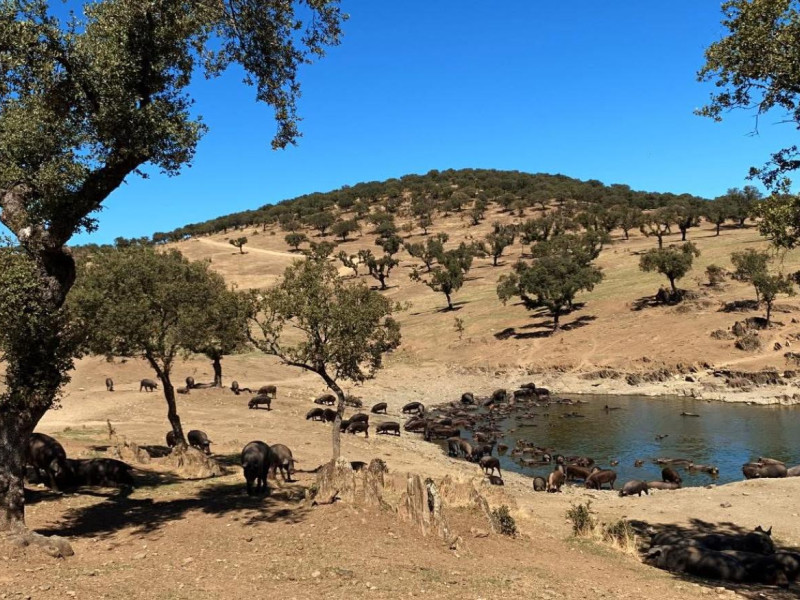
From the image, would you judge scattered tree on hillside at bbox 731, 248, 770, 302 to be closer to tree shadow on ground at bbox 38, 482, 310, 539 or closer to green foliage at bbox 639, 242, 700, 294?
green foliage at bbox 639, 242, 700, 294

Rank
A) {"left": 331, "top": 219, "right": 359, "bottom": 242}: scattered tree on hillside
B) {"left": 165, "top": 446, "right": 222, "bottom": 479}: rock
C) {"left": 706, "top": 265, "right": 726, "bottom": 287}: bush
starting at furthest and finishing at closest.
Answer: {"left": 331, "top": 219, "right": 359, "bottom": 242}: scattered tree on hillside → {"left": 706, "top": 265, "right": 726, "bottom": 287}: bush → {"left": 165, "top": 446, "right": 222, "bottom": 479}: rock

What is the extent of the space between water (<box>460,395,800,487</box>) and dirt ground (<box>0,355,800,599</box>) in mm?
5921

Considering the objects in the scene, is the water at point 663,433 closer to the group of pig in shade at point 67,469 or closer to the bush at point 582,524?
the bush at point 582,524

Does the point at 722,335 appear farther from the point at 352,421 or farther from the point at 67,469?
the point at 67,469

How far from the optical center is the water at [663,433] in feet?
111

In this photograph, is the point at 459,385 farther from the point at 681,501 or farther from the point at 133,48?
the point at 133,48

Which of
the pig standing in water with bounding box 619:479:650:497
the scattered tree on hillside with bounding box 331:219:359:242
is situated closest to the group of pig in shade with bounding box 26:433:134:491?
the pig standing in water with bounding box 619:479:650:497

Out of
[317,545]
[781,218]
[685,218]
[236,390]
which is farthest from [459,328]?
[781,218]

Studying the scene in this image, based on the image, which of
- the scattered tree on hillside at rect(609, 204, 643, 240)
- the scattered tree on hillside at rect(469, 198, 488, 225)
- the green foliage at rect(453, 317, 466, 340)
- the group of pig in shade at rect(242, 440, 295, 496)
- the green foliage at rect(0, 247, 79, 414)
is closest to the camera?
the green foliage at rect(0, 247, 79, 414)

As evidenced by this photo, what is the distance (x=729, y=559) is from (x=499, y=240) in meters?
96.2

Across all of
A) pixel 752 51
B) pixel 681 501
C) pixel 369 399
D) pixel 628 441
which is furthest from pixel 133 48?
pixel 369 399

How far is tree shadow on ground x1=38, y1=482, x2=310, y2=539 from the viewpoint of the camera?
50.9ft

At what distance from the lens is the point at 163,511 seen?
17266mm

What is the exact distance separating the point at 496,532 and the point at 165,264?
646 inches
